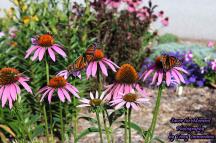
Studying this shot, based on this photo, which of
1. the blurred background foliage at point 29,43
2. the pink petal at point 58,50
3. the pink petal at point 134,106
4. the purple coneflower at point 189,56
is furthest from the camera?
the purple coneflower at point 189,56

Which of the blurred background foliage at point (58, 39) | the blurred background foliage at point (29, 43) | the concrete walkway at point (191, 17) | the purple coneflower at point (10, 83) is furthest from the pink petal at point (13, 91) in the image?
the concrete walkway at point (191, 17)

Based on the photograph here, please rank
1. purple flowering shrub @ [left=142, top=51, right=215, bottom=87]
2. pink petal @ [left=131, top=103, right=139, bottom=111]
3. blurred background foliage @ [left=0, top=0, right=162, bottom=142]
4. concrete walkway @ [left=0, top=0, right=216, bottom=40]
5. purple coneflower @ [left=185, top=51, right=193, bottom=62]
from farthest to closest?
concrete walkway @ [left=0, top=0, right=216, bottom=40] < purple coneflower @ [left=185, top=51, right=193, bottom=62] < purple flowering shrub @ [left=142, top=51, right=215, bottom=87] < blurred background foliage @ [left=0, top=0, right=162, bottom=142] < pink petal @ [left=131, top=103, right=139, bottom=111]

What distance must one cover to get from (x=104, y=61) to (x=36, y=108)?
2.48 m

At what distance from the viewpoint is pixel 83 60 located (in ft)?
7.47

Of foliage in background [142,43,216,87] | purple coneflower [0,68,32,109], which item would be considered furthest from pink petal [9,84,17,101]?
foliage in background [142,43,216,87]

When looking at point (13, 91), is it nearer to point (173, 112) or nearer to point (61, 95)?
point (61, 95)

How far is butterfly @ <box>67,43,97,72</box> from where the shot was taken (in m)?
2.26

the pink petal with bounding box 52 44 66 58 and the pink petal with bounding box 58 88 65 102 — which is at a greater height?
the pink petal with bounding box 52 44 66 58

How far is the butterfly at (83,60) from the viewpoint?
226 centimetres

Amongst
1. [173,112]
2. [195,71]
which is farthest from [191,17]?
[173,112]

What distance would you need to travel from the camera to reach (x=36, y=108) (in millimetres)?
4742

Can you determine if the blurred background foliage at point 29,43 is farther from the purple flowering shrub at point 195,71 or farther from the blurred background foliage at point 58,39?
the purple flowering shrub at point 195,71

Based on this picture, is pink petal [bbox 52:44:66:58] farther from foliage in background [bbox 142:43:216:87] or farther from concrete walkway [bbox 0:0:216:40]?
concrete walkway [bbox 0:0:216:40]

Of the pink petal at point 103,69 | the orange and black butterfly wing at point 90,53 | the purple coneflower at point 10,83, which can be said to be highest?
the orange and black butterfly wing at point 90,53
